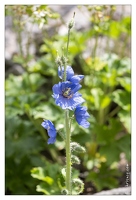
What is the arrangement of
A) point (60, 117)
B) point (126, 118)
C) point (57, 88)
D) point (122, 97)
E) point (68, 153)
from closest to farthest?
point (57, 88) → point (68, 153) → point (60, 117) → point (126, 118) → point (122, 97)

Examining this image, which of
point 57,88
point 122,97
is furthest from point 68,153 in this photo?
point 122,97

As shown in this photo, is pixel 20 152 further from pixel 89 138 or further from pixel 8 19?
pixel 8 19

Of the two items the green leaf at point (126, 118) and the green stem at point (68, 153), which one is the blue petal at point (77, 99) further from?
the green leaf at point (126, 118)

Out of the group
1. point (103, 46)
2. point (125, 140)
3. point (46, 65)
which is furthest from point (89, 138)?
point (103, 46)

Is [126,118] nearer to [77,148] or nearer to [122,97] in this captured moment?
[122,97]

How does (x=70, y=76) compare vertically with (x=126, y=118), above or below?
above

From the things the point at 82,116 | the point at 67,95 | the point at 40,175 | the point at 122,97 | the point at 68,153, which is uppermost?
the point at 122,97

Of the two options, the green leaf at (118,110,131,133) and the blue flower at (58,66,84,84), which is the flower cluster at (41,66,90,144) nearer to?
the blue flower at (58,66,84,84)

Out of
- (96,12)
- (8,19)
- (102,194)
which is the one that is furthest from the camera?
(8,19)

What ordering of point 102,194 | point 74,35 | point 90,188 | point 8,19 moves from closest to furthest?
point 102,194
point 90,188
point 74,35
point 8,19
